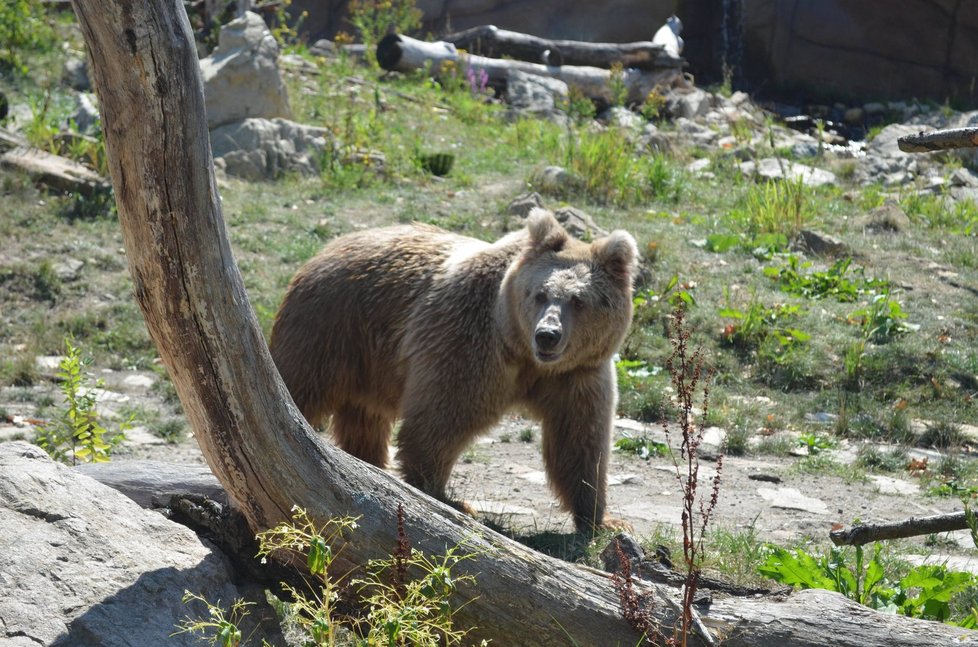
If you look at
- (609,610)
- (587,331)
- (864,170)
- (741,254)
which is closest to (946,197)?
(864,170)

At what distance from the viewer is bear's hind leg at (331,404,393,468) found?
20.2 ft

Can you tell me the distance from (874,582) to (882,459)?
283 cm

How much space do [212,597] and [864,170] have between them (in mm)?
10962

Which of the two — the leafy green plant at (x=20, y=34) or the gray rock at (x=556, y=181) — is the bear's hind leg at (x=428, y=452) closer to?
the gray rock at (x=556, y=181)

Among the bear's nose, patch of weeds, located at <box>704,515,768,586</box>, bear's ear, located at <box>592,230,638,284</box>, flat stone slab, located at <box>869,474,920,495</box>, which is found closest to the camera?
patch of weeds, located at <box>704,515,768,586</box>

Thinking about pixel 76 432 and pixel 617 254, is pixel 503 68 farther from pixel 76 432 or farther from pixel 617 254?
pixel 76 432

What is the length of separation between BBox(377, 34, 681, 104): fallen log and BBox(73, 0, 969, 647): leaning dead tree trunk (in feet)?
38.8

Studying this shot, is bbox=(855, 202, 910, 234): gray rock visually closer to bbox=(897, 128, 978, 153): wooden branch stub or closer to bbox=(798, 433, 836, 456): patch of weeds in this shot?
bbox=(798, 433, 836, 456): patch of weeds

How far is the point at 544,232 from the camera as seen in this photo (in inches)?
214

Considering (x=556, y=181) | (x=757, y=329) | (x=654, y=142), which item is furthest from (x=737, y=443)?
(x=654, y=142)

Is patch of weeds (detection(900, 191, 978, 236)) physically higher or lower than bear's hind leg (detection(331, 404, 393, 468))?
higher

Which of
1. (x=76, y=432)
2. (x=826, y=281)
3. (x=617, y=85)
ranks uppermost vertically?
(x=617, y=85)

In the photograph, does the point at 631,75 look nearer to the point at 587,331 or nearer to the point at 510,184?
the point at 510,184

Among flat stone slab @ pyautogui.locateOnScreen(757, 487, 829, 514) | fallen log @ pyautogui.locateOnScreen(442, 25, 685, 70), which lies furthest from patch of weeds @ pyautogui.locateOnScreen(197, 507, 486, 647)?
fallen log @ pyautogui.locateOnScreen(442, 25, 685, 70)
